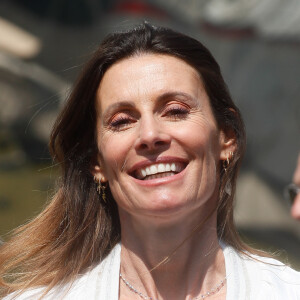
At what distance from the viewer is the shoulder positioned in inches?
98.3

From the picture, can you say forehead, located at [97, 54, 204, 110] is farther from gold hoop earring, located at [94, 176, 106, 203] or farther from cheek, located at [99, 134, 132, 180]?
gold hoop earring, located at [94, 176, 106, 203]

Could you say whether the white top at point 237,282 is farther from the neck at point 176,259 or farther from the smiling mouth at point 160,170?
the smiling mouth at point 160,170

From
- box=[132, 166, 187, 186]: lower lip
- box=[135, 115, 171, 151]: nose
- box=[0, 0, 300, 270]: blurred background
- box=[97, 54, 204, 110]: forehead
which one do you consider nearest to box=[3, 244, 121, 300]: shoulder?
box=[132, 166, 187, 186]: lower lip

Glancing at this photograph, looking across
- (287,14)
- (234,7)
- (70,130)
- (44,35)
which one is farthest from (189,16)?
(70,130)

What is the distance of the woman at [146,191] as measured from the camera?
2.40m

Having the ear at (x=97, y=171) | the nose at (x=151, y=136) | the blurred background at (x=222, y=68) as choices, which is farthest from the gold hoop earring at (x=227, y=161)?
the blurred background at (x=222, y=68)

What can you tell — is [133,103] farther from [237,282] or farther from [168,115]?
[237,282]

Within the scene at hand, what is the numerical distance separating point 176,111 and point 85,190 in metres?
0.53

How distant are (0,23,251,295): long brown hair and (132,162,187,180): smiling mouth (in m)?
0.26

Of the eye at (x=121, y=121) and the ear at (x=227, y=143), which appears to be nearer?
the eye at (x=121, y=121)

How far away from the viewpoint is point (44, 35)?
6004 mm

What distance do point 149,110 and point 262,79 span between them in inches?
134

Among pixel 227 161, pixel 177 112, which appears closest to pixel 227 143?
pixel 227 161

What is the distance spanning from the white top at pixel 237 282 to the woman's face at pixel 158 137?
0.76 ft
